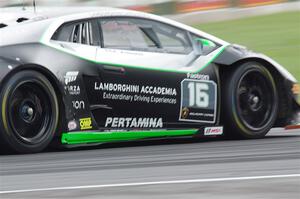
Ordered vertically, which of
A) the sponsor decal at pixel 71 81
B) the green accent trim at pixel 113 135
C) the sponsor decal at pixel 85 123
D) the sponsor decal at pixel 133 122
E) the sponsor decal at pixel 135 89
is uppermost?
the sponsor decal at pixel 71 81

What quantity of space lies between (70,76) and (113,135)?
73cm

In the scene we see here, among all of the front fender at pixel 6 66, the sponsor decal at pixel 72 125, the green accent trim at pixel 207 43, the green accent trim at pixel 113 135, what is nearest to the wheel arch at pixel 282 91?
the green accent trim at pixel 207 43

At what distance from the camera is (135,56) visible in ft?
28.9

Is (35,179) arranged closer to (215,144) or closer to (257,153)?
(257,153)

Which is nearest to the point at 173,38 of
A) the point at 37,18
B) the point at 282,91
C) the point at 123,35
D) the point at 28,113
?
the point at 123,35

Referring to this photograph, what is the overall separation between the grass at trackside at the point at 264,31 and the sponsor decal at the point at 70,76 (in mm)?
10017

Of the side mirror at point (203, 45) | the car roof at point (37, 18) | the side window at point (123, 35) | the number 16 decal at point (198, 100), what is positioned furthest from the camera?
the side mirror at point (203, 45)

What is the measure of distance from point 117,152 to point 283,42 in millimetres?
10933

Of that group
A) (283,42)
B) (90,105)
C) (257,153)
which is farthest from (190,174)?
(283,42)

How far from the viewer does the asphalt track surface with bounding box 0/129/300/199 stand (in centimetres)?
579

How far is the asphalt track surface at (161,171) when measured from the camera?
5792mm

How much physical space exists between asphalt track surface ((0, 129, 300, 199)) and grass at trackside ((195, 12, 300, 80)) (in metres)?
9.44

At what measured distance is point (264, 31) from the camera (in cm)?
2036

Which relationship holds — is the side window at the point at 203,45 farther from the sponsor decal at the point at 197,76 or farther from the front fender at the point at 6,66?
the front fender at the point at 6,66
